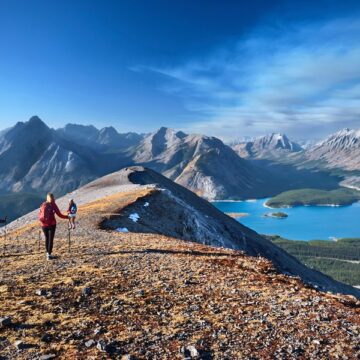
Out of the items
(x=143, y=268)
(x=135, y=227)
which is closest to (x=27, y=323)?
(x=143, y=268)

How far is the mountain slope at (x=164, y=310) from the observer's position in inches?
507

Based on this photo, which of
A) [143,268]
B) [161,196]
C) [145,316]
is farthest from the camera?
[161,196]

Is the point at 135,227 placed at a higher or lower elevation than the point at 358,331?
higher

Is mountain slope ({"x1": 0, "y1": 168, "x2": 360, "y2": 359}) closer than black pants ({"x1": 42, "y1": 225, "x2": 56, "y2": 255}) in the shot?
Yes

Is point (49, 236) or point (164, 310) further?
point (49, 236)

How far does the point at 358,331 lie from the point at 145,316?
326 inches

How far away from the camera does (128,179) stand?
13500 centimetres

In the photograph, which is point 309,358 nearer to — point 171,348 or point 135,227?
point 171,348

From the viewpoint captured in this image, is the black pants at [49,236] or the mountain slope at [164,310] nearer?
the mountain slope at [164,310]

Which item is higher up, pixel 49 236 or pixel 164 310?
pixel 49 236

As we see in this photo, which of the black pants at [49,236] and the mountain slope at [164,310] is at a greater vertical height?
the black pants at [49,236]

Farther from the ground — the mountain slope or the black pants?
the black pants

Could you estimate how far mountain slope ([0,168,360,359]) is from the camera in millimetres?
12875

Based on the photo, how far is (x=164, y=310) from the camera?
16.0 m
